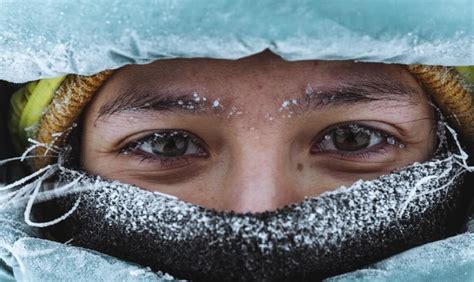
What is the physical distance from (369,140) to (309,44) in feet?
1.32

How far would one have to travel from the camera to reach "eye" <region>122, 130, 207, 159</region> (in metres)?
1.56

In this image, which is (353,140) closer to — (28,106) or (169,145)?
(169,145)

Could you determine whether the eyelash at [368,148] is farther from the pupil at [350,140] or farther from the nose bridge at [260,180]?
the nose bridge at [260,180]

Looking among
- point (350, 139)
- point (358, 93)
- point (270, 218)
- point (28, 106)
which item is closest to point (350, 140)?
point (350, 139)

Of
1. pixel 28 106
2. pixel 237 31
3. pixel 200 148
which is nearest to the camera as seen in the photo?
pixel 237 31

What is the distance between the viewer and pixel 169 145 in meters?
1.60

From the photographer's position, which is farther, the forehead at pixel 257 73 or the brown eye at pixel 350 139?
the brown eye at pixel 350 139

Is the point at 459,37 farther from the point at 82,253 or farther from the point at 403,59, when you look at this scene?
the point at 82,253

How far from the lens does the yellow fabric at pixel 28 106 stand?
163 centimetres

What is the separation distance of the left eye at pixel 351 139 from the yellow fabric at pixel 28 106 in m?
0.53

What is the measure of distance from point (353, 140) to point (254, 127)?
0.25 m

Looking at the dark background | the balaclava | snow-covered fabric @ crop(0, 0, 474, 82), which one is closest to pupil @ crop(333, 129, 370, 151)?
the balaclava

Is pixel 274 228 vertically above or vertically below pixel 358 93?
below

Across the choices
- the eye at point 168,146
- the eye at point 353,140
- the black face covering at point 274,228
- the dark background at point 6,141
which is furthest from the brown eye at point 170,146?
the dark background at point 6,141
